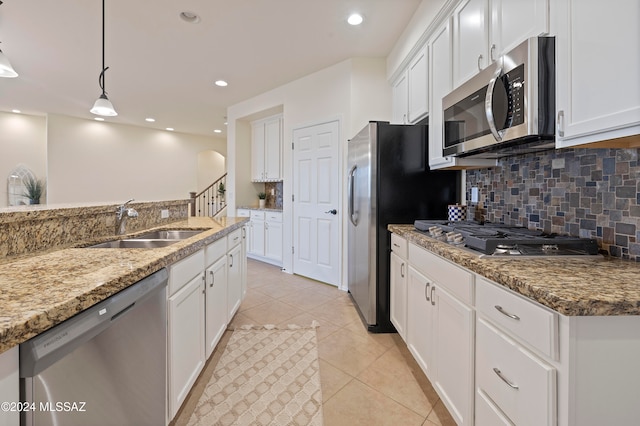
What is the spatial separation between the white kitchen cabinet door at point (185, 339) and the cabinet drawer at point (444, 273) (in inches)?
50.8

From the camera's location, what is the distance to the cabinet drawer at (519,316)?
82cm

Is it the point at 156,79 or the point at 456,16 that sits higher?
the point at 156,79

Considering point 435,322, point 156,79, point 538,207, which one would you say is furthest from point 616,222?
point 156,79

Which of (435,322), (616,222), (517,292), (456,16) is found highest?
(456,16)

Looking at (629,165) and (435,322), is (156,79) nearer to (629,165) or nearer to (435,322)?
(435,322)

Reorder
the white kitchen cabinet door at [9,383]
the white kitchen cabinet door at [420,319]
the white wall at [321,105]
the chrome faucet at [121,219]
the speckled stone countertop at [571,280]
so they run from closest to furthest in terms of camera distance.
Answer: the white kitchen cabinet door at [9,383], the speckled stone countertop at [571,280], the white kitchen cabinet door at [420,319], the chrome faucet at [121,219], the white wall at [321,105]

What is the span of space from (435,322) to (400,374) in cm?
57

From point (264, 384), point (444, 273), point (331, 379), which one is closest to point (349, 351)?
point (331, 379)

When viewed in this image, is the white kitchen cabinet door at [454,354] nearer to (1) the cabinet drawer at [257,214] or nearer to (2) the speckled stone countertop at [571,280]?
(2) the speckled stone countertop at [571,280]

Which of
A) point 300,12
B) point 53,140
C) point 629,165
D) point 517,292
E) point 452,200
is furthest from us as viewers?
point 53,140

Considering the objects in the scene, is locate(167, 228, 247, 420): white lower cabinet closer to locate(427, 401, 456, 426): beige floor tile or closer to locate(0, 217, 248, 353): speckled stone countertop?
locate(0, 217, 248, 353): speckled stone countertop

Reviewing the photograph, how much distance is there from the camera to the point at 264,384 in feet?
5.89

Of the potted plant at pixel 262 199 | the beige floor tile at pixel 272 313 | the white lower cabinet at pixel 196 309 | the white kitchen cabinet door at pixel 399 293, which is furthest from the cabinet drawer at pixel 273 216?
the white kitchen cabinet door at pixel 399 293

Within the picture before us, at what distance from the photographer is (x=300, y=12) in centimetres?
268
